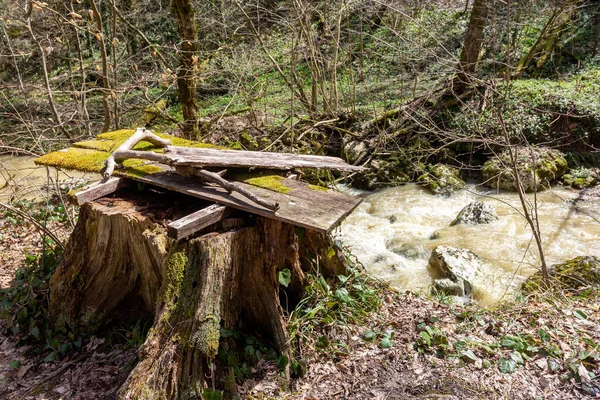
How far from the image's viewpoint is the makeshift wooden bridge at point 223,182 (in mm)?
2773

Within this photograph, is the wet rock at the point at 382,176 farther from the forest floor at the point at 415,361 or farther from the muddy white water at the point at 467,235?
the forest floor at the point at 415,361

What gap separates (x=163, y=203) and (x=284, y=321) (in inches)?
54.5

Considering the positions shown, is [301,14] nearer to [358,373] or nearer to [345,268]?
[345,268]

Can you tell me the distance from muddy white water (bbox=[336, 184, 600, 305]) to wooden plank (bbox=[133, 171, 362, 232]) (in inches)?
103

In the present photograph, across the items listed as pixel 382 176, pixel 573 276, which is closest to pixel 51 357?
pixel 573 276

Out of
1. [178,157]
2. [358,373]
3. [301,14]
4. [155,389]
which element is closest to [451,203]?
[301,14]

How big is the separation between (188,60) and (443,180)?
5.29 m

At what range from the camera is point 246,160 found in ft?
11.5

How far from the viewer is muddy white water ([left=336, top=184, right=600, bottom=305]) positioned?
5.68 m

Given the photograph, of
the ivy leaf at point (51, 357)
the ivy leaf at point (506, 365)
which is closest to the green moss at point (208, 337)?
the ivy leaf at point (51, 357)

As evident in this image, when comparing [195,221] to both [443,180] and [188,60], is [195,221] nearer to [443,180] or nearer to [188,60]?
[188,60]

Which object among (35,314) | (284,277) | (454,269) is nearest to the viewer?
(284,277)

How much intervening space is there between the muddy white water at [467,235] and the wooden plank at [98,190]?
306cm

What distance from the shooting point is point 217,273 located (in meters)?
2.84
